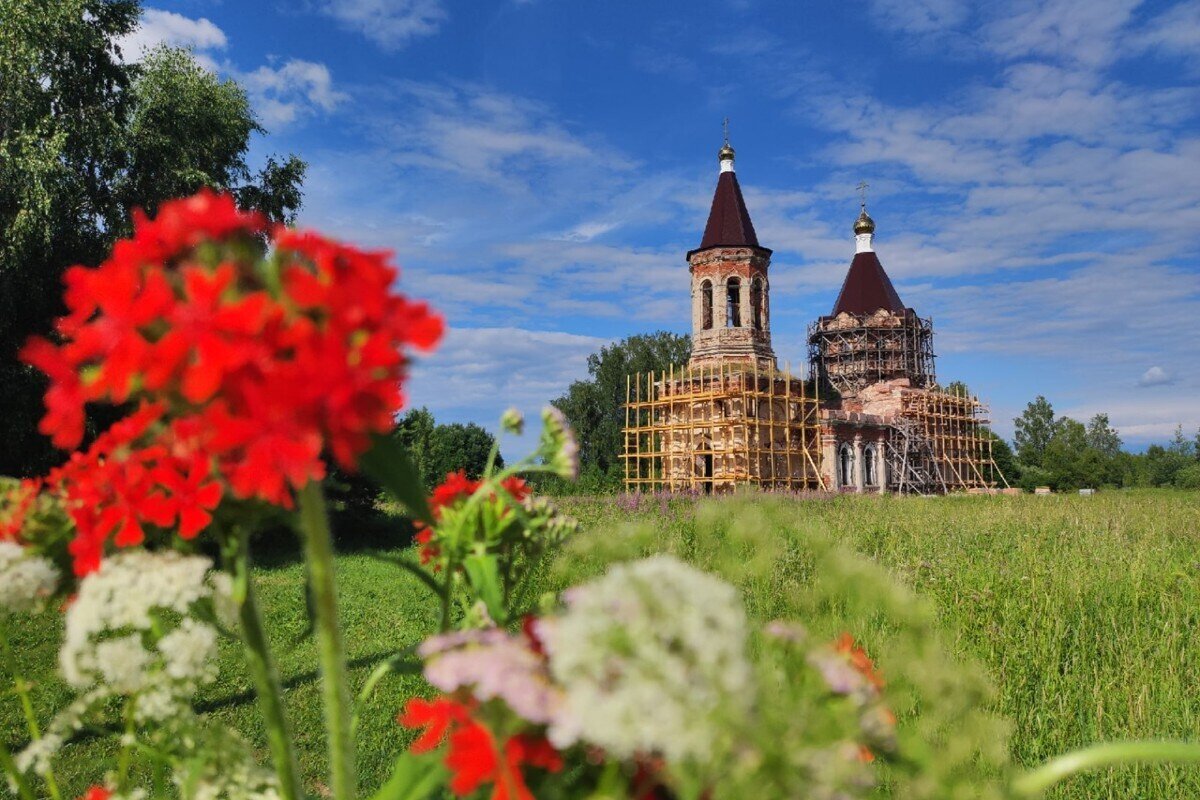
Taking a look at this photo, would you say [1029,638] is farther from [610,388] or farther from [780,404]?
[610,388]

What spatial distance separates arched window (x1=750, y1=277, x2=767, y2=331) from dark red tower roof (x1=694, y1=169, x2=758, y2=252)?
1.52 metres

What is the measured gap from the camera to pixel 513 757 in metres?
0.61

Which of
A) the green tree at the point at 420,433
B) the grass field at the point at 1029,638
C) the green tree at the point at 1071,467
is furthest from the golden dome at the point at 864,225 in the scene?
the grass field at the point at 1029,638

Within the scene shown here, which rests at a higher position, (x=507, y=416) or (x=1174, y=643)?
(x=507, y=416)

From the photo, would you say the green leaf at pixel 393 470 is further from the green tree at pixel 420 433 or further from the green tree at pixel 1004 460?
the green tree at pixel 1004 460

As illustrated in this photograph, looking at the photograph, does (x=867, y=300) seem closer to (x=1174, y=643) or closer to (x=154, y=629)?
(x=1174, y=643)

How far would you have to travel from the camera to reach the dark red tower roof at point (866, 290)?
121 ft

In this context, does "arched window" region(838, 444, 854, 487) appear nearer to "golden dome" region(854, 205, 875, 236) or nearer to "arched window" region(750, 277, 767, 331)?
"arched window" region(750, 277, 767, 331)

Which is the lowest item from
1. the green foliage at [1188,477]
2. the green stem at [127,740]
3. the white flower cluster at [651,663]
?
the green stem at [127,740]

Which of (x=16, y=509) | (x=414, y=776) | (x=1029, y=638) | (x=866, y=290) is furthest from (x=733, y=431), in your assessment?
(x=414, y=776)

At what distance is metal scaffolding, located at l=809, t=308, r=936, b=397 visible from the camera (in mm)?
35531

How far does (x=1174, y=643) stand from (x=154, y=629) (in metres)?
6.43

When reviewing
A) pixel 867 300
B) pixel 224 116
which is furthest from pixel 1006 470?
pixel 224 116

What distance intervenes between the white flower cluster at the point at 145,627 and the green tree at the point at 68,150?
574 inches
